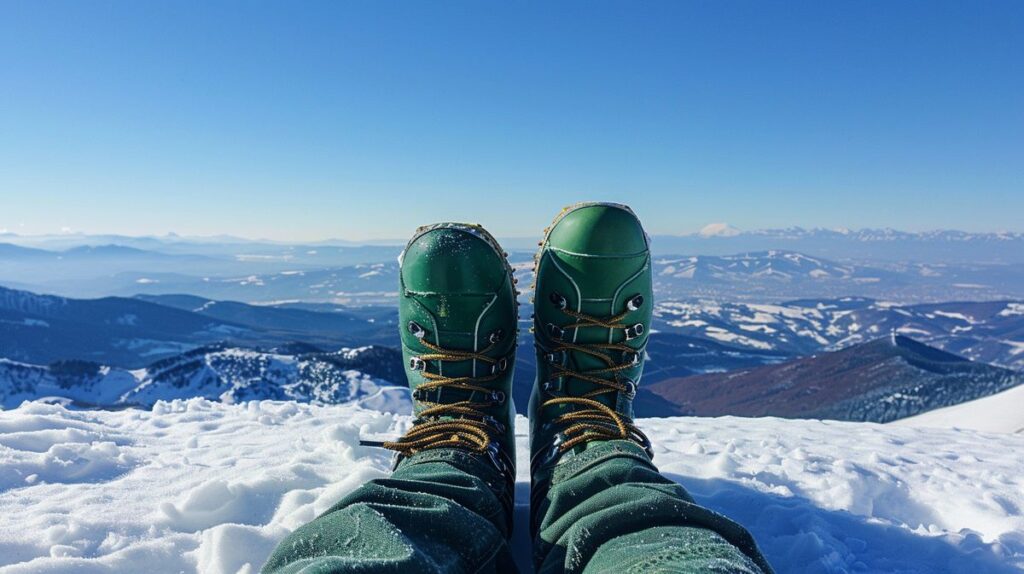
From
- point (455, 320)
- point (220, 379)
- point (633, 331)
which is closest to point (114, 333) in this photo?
point (220, 379)

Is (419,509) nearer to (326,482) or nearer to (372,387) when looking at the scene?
(326,482)

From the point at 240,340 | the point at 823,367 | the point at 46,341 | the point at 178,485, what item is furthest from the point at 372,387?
the point at 46,341

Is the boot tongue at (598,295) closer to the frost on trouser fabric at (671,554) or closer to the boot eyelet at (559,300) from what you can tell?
the boot eyelet at (559,300)

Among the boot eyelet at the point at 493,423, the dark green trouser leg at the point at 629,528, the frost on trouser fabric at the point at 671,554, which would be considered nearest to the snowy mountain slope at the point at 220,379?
the boot eyelet at the point at 493,423

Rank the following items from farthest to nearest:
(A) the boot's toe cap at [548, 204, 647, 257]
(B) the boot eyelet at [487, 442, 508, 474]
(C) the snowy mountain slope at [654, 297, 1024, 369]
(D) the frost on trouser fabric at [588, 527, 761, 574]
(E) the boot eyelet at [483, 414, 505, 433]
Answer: (C) the snowy mountain slope at [654, 297, 1024, 369] → (A) the boot's toe cap at [548, 204, 647, 257] → (E) the boot eyelet at [483, 414, 505, 433] → (B) the boot eyelet at [487, 442, 508, 474] → (D) the frost on trouser fabric at [588, 527, 761, 574]

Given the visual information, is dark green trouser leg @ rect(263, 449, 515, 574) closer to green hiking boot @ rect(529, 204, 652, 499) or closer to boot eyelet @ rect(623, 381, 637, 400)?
green hiking boot @ rect(529, 204, 652, 499)

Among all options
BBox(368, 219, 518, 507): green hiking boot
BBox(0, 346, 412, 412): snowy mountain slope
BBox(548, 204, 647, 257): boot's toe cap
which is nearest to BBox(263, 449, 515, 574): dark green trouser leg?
BBox(368, 219, 518, 507): green hiking boot
